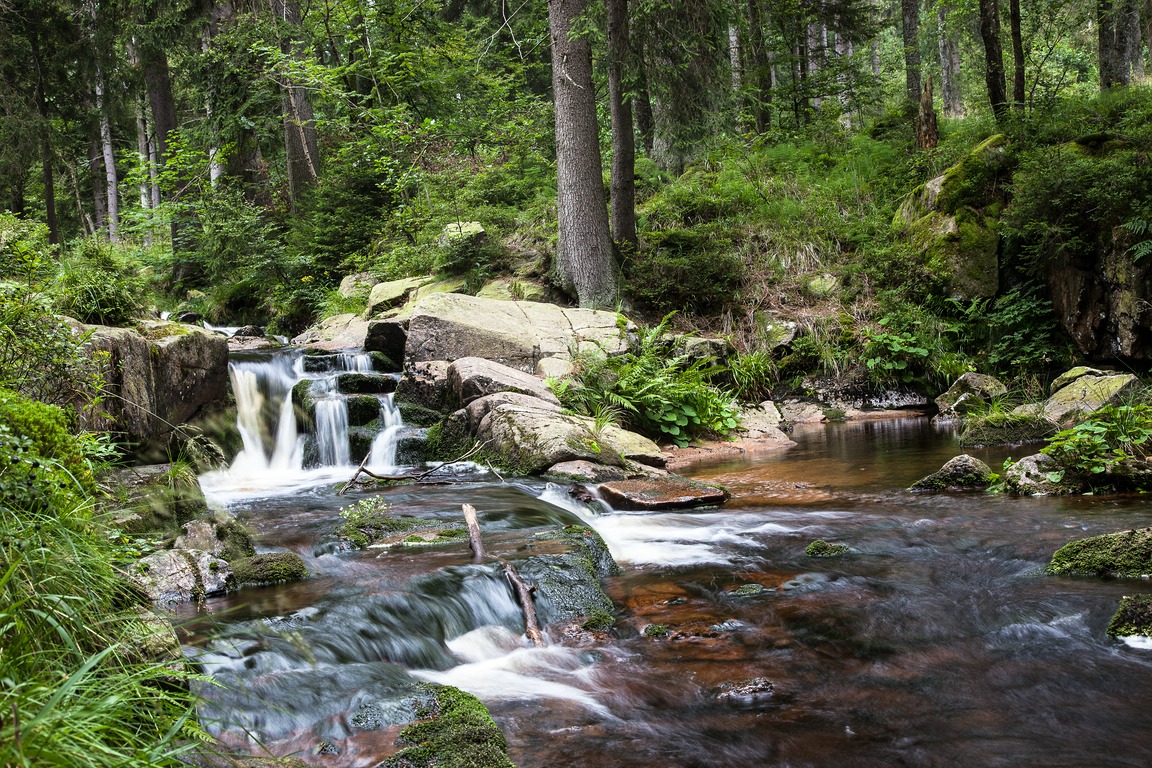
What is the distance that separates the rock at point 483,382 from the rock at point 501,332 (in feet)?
2.75

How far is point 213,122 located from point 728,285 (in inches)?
570

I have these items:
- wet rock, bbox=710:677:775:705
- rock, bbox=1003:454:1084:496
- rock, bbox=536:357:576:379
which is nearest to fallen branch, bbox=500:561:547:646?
wet rock, bbox=710:677:775:705

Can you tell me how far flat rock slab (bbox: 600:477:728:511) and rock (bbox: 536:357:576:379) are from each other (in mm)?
3591

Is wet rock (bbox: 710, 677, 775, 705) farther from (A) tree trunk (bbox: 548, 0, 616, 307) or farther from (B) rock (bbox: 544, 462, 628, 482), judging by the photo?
(A) tree trunk (bbox: 548, 0, 616, 307)

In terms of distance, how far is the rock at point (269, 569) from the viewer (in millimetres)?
5367

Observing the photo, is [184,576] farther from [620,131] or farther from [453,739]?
[620,131]

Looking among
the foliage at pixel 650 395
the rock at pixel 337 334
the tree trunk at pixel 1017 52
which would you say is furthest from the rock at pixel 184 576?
the tree trunk at pixel 1017 52

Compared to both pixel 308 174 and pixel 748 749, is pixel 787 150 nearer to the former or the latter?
pixel 308 174

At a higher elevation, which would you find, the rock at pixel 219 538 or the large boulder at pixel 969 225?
the large boulder at pixel 969 225

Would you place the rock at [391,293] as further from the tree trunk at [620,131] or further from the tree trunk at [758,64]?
the tree trunk at [758,64]

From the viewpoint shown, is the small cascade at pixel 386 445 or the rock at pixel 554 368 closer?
the small cascade at pixel 386 445

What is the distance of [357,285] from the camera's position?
58.1ft

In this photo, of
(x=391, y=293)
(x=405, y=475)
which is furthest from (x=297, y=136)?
(x=405, y=475)

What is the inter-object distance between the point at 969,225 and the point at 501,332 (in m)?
8.51
